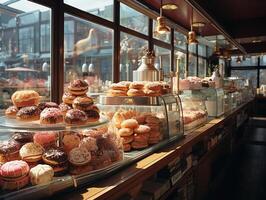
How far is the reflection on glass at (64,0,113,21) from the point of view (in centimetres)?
367

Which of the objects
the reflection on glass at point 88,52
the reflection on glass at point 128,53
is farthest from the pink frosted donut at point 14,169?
the reflection on glass at point 128,53

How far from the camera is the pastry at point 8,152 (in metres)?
1.04

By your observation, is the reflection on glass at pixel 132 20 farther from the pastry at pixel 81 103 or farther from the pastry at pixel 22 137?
the pastry at pixel 22 137

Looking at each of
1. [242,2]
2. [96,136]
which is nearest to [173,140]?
[96,136]

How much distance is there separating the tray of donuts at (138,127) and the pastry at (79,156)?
0.39m

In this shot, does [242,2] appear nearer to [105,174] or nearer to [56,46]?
[56,46]

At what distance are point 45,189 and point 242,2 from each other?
16.4ft

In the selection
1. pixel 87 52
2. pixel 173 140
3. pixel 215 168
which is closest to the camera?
pixel 173 140

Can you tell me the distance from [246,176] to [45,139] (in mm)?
3496

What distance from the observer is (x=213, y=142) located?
10.6 feet

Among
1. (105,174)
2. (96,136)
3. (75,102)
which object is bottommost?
(105,174)

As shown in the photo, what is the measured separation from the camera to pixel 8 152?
104 cm

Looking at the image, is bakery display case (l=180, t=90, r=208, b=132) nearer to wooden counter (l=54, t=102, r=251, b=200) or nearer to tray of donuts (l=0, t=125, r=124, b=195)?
wooden counter (l=54, t=102, r=251, b=200)

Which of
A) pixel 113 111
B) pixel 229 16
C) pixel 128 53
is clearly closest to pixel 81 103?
pixel 113 111
